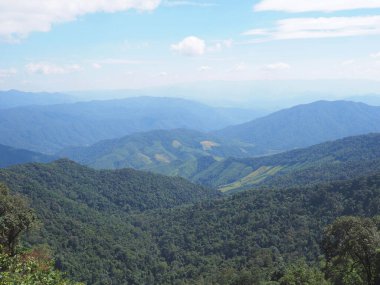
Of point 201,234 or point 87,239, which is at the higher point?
point 87,239

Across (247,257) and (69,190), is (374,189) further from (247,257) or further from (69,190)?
(69,190)

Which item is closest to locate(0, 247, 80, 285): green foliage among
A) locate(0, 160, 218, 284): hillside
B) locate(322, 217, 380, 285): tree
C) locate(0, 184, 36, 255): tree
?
locate(0, 184, 36, 255): tree

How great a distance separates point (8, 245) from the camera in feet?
128

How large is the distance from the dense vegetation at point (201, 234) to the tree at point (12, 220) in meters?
52.0

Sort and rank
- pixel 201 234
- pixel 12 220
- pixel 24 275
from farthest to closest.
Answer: pixel 201 234 → pixel 12 220 → pixel 24 275

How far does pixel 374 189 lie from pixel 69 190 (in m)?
137

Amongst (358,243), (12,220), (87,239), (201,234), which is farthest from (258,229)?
(12,220)

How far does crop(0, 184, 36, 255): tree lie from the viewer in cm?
3872

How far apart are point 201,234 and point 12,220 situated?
102 m

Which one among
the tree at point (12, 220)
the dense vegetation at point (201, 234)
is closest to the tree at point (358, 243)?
the tree at point (12, 220)

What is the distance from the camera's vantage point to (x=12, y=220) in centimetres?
3891

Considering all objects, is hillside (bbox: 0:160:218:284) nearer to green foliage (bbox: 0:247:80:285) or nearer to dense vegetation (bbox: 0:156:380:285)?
dense vegetation (bbox: 0:156:380:285)

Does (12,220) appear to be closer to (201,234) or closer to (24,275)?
(24,275)

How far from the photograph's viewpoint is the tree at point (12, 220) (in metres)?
38.7
